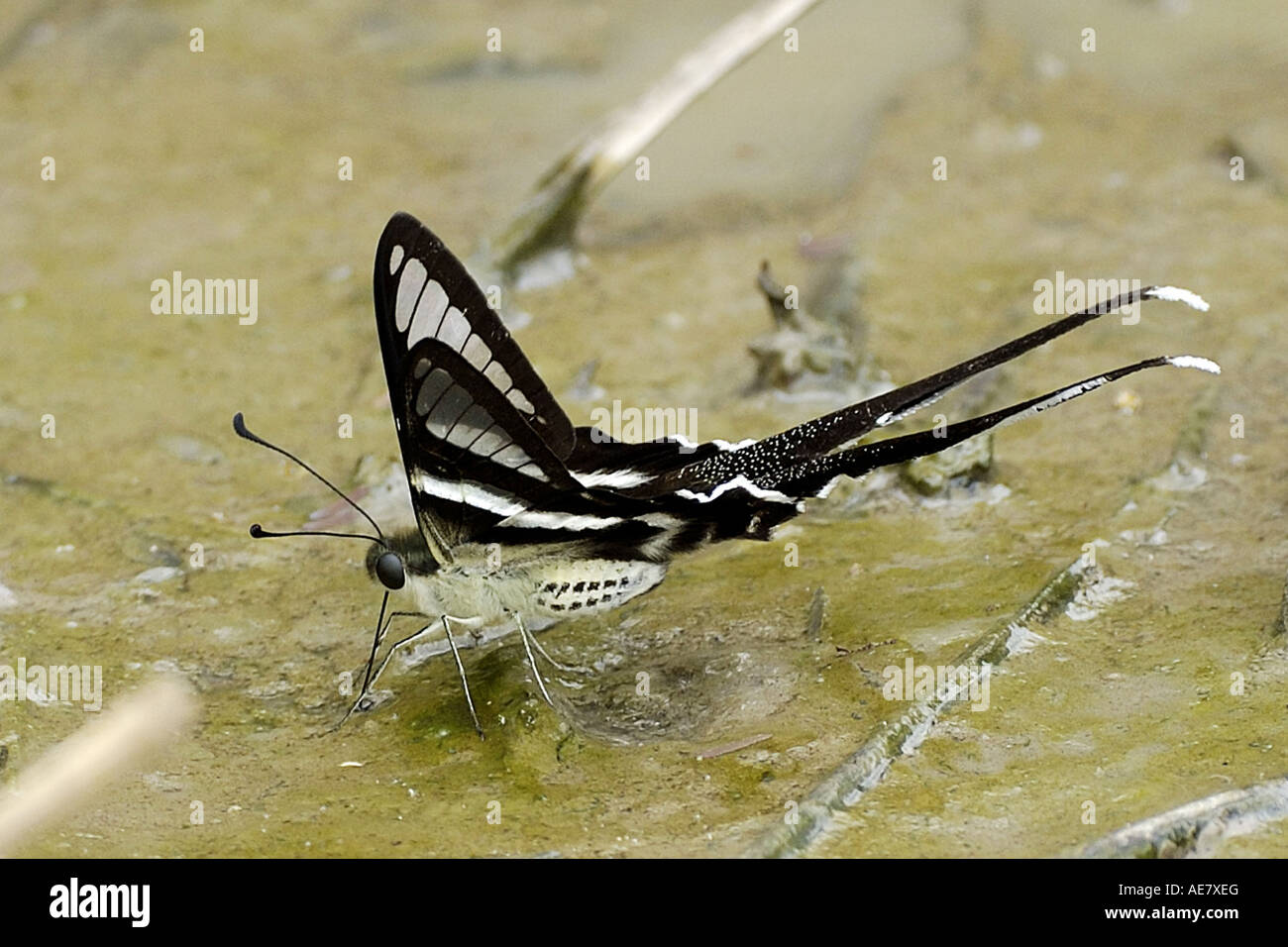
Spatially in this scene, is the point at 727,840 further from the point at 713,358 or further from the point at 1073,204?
the point at 1073,204

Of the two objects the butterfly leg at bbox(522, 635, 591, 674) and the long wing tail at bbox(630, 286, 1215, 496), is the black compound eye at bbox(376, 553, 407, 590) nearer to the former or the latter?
the butterfly leg at bbox(522, 635, 591, 674)

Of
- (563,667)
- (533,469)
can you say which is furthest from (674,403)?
(533,469)

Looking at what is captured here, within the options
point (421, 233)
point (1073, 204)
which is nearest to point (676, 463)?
point (421, 233)

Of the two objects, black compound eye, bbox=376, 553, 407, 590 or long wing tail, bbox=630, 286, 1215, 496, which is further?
black compound eye, bbox=376, 553, 407, 590

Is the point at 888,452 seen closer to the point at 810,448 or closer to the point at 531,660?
the point at 810,448

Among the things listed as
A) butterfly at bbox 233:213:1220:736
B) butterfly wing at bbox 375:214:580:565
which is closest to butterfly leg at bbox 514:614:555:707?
butterfly at bbox 233:213:1220:736

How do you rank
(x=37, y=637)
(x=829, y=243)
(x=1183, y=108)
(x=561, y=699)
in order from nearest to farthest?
(x=561, y=699) → (x=37, y=637) → (x=829, y=243) → (x=1183, y=108)

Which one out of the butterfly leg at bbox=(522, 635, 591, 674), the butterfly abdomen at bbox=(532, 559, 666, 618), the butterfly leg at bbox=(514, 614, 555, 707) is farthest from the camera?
the butterfly leg at bbox=(522, 635, 591, 674)
